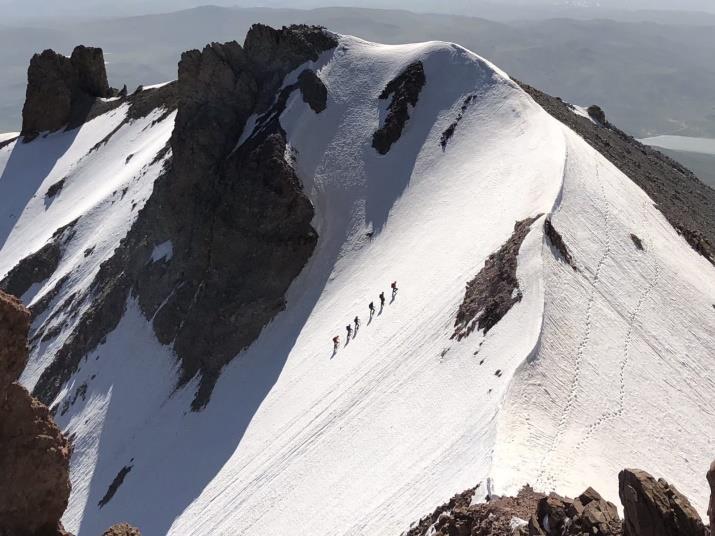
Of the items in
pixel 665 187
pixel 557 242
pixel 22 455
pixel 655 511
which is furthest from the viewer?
pixel 665 187

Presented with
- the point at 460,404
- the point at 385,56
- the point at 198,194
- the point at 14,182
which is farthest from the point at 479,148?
the point at 14,182

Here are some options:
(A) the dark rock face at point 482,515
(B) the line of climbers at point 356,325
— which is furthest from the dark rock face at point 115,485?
(A) the dark rock face at point 482,515

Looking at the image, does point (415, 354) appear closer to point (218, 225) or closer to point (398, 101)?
point (218, 225)

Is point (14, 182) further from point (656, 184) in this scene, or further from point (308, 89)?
point (656, 184)

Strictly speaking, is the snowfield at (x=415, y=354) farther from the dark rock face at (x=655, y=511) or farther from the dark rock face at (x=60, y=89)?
the dark rock face at (x=60, y=89)

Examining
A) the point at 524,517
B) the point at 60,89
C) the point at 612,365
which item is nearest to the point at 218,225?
the point at 612,365
